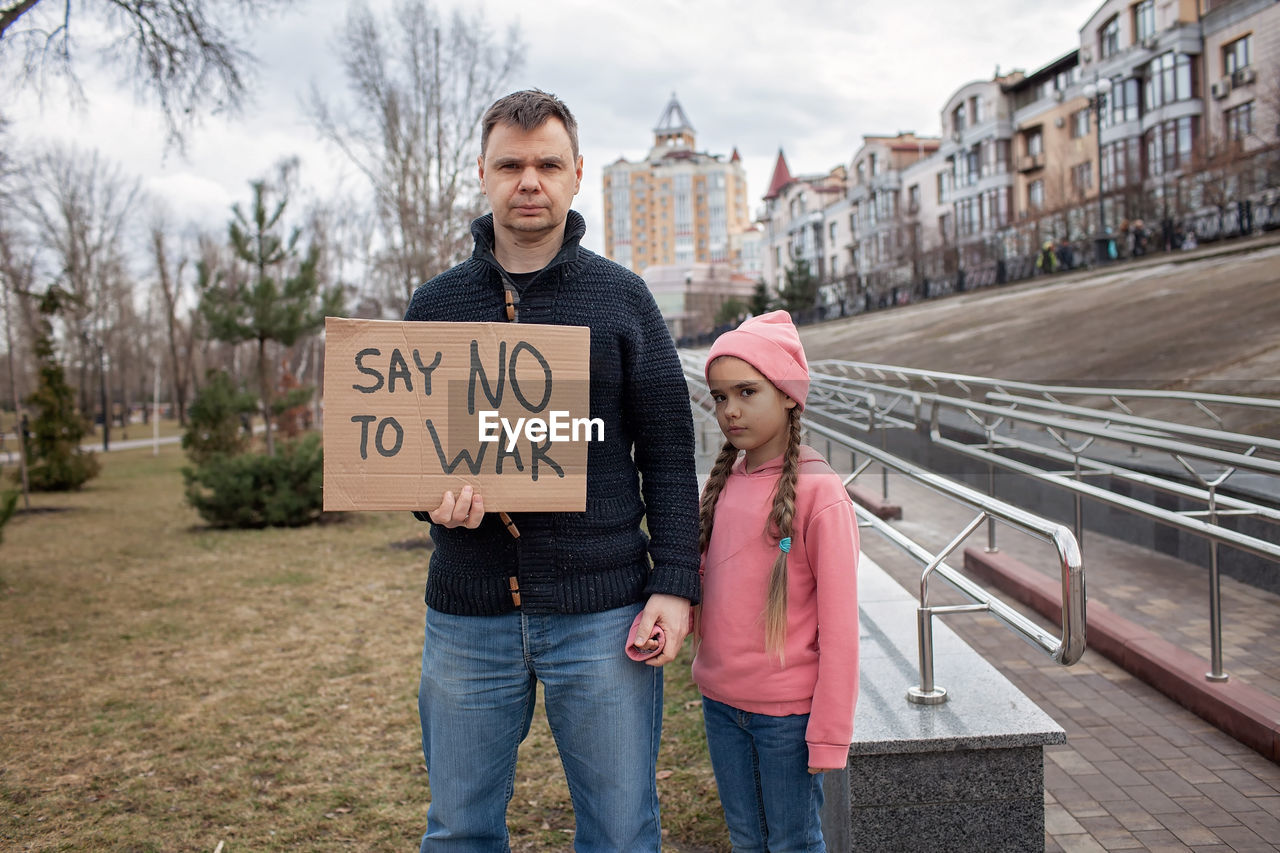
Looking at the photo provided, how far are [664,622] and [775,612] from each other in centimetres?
32

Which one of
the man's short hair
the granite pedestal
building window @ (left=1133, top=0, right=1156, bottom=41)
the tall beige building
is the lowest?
the granite pedestal

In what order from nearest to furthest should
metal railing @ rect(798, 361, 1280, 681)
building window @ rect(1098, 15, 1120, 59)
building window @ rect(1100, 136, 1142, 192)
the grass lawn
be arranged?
the grass lawn
metal railing @ rect(798, 361, 1280, 681)
building window @ rect(1100, 136, 1142, 192)
building window @ rect(1098, 15, 1120, 59)

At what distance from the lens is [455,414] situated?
2.08 m

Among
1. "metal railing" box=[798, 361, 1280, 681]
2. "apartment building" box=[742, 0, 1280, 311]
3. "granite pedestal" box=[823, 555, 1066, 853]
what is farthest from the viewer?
"apartment building" box=[742, 0, 1280, 311]

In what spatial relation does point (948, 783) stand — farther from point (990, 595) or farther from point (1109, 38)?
point (1109, 38)

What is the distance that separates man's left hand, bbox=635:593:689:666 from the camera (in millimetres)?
2039

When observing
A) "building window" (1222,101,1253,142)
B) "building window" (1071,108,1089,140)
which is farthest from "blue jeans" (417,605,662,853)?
"building window" (1071,108,1089,140)

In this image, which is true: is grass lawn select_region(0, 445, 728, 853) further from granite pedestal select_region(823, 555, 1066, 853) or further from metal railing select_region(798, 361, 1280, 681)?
metal railing select_region(798, 361, 1280, 681)

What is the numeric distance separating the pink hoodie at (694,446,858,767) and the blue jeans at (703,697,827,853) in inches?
2.0

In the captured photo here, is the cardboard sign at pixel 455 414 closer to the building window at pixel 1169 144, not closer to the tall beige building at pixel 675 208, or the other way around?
the building window at pixel 1169 144

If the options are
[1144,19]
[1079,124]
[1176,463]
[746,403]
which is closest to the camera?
[746,403]

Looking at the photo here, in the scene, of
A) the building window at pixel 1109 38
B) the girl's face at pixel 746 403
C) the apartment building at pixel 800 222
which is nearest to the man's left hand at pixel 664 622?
the girl's face at pixel 746 403

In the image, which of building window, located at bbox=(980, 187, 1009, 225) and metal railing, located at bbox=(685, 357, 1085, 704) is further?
building window, located at bbox=(980, 187, 1009, 225)

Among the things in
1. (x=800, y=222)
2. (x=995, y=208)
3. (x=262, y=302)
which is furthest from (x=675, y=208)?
(x=262, y=302)
